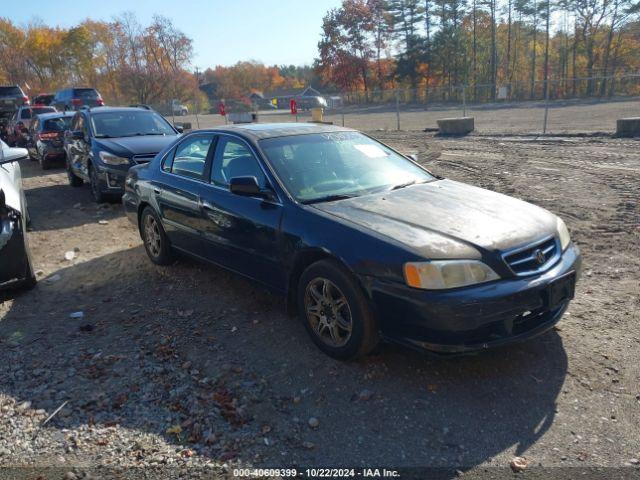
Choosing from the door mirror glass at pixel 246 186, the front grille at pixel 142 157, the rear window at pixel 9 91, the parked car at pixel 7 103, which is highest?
the rear window at pixel 9 91

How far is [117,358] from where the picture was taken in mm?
3986

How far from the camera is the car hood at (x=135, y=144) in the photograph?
8.82 meters

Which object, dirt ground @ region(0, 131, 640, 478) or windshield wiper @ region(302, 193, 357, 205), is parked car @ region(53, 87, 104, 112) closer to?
dirt ground @ region(0, 131, 640, 478)

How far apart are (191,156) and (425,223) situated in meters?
2.74

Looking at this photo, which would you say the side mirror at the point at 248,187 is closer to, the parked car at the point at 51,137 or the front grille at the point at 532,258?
the front grille at the point at 532,258

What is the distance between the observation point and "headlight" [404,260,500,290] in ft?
10.3

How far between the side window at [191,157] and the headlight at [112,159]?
3.45 meters

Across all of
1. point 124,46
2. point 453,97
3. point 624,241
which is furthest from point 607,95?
point 124,46

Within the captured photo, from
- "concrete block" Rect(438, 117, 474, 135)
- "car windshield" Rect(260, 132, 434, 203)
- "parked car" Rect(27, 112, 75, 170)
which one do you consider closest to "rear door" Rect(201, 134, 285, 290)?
"car windshield" Rect(260, 132, 434, 203)

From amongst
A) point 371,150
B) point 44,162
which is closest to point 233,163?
point 371,150

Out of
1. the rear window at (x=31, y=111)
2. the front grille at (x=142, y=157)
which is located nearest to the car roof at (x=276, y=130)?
the front grille at (x=142, y=157)

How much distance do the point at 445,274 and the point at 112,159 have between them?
23.8 feet

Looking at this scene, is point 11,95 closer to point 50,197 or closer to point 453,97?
point 50,197

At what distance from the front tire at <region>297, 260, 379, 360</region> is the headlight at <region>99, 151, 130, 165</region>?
6.04m
